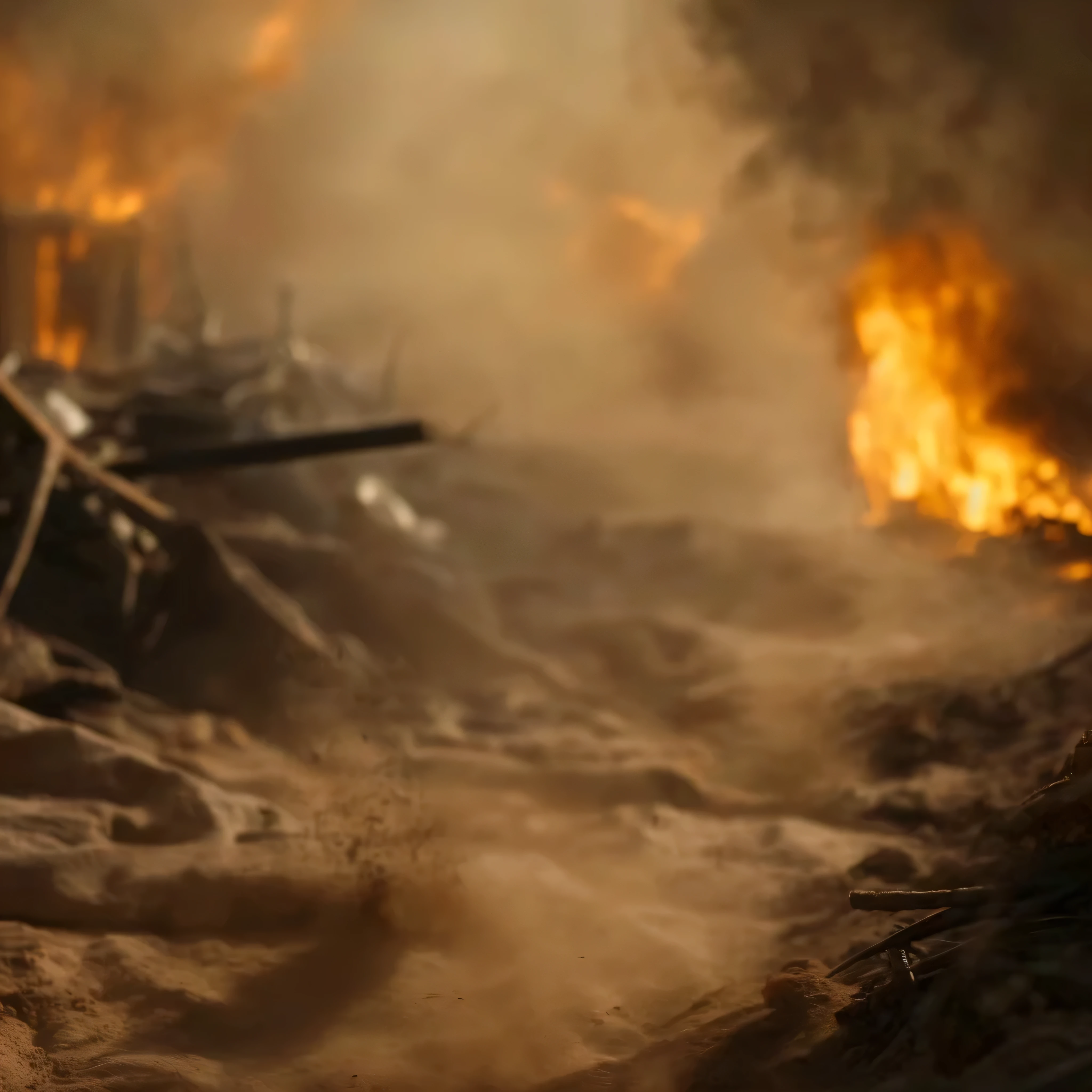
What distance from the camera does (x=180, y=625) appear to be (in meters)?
9.82

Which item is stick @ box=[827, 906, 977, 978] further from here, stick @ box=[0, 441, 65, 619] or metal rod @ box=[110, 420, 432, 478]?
stick @ box=[0, 441, 65, 619]

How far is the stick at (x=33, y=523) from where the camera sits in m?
8.16

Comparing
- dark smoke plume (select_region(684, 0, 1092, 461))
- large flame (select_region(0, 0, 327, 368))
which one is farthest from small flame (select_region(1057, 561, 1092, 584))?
large flame (select_region(0, 0, 327, 368))

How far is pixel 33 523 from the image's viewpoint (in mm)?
8484

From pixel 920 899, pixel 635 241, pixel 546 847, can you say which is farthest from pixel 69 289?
pixel 920 899

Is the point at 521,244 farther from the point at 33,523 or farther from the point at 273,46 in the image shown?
the point at 33,523

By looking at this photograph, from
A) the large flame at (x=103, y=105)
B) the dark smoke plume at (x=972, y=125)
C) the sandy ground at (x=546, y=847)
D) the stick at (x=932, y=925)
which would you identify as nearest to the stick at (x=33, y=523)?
the sandy ground at (x=546, y=847)

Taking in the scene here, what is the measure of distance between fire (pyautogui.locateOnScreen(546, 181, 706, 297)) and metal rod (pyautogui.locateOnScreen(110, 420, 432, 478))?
1415cm

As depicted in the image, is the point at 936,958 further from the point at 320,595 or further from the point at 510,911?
the point at 320,595

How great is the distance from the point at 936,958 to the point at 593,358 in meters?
21.9

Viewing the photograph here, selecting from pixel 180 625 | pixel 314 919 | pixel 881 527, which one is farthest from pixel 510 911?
pixel 881 527

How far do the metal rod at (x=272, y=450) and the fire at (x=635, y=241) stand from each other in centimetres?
1415

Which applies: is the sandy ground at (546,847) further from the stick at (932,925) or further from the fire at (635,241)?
the fire at (635,241)

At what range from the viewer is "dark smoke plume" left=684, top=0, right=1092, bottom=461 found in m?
8.38
